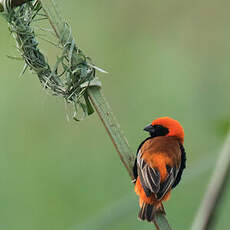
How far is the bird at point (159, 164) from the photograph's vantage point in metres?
2.46

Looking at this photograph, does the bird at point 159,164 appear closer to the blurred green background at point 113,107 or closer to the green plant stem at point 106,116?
the blurred green background at point 113,107

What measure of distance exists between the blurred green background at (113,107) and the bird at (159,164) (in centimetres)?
26

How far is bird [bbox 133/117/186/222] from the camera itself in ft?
8.06

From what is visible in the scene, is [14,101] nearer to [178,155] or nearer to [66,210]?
[66,210]

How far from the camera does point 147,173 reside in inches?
97.0

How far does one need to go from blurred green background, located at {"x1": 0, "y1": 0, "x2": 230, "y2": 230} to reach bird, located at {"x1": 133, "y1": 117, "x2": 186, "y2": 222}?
264 millimetres

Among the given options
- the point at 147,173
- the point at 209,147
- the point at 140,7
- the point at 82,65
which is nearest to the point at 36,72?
the point at 82,65

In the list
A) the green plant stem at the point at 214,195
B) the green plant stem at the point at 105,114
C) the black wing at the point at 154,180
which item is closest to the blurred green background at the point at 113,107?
the black wing at the point at 154,180

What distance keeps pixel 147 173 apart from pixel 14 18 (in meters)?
0.97

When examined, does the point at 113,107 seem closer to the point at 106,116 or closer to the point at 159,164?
the point at 159,164

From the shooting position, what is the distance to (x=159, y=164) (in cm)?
265

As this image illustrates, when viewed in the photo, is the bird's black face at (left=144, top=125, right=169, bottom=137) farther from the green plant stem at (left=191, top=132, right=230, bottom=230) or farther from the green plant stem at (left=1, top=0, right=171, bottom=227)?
the green plant stem at (left=191, top=132, right=230, bottom=230)

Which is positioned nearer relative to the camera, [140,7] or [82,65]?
[82,65]

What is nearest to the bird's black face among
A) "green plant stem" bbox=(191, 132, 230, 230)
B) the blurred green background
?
the blurred green background
